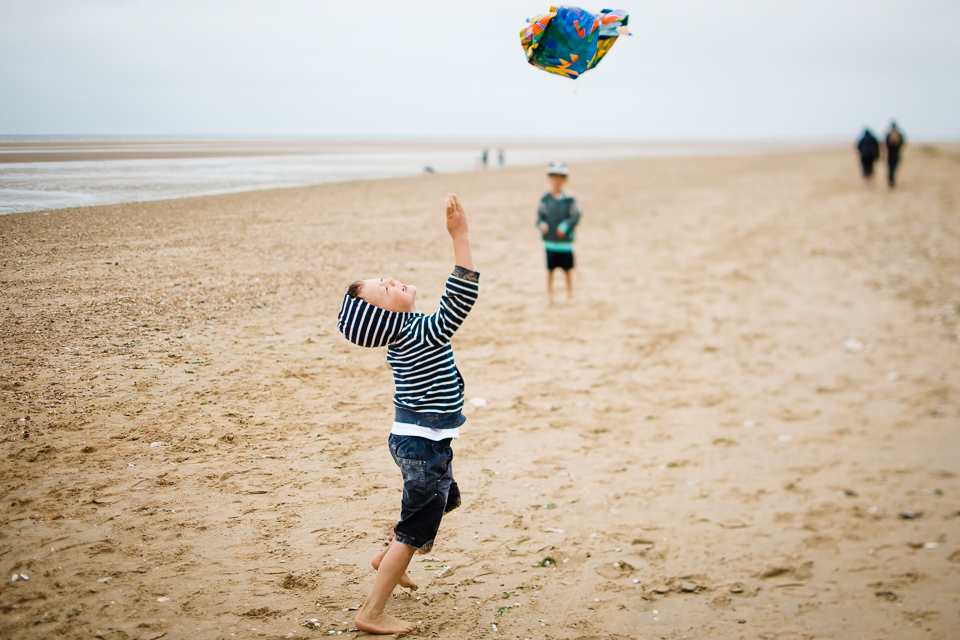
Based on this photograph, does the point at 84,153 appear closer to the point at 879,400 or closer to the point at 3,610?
the point at 3,610

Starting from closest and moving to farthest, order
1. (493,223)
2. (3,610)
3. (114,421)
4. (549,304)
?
(3,610), (114,421), (549,304), (493,223)

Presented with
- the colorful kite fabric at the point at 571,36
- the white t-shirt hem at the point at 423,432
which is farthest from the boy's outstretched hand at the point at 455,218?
the colorful kite fabric at the point at 571,36

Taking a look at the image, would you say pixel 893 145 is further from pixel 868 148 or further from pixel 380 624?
pixel 380 624

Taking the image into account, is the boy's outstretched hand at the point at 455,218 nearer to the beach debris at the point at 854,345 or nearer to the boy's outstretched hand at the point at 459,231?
the boy's outstretched hand at the point at 459,231

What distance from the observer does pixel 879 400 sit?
733 cm

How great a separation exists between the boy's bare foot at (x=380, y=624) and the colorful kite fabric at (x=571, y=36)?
122 inches

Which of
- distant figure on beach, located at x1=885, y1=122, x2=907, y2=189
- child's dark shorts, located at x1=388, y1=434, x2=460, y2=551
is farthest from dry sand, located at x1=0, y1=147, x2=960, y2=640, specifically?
distant figure on beach, located at x1=885, y1=122, x2=907, y2=189

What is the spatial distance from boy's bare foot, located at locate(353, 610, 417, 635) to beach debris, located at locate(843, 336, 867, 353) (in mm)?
7711

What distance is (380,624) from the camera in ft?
9.96

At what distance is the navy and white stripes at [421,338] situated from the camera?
2.75 meters

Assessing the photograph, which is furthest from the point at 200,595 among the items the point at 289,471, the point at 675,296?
the point at 675,296

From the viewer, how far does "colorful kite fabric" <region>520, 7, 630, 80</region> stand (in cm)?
338

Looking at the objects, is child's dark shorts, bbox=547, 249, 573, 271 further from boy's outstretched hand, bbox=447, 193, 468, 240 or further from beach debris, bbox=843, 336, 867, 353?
boy's outstretched hand, bbox=447, 193, 468, 240

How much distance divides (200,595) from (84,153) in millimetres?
3470
